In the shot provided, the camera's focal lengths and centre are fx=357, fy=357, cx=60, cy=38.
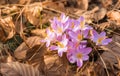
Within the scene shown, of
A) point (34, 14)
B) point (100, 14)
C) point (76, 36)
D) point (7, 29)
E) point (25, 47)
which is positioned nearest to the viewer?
point (76, 36)

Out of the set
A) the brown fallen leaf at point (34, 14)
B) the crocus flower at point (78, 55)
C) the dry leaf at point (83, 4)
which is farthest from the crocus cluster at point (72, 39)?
the dry leaf at point (83, 4)

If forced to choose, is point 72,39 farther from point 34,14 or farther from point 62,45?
point 34,14

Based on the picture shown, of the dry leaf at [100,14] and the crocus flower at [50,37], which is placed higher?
the crocus flower at [50,37]

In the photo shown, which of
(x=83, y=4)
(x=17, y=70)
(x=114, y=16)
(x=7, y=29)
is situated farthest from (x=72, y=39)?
(x=83, y=4)

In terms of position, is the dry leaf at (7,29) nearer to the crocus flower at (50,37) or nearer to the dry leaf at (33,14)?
the dry leaf at (33,14)

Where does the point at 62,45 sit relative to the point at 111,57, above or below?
above

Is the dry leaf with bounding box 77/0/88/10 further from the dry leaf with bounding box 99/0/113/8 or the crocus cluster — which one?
the crocus cluster

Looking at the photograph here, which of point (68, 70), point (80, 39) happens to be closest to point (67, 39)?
point (80, 39)
